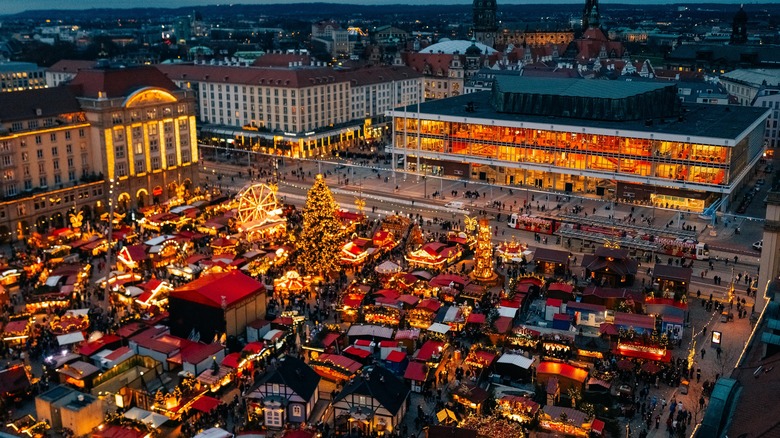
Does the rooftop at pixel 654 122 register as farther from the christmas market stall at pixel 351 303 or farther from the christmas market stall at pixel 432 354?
the christmas market stall at pixel 432 354

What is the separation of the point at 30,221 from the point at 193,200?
16681 millimetres

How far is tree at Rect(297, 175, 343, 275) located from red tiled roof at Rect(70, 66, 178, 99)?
34996 millimetres

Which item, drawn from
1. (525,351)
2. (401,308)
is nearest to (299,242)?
(401,308)

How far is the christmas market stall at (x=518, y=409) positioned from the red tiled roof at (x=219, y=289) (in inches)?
771

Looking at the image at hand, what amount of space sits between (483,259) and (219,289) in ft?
69.2

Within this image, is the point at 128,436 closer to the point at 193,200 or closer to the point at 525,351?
the point at 525,351

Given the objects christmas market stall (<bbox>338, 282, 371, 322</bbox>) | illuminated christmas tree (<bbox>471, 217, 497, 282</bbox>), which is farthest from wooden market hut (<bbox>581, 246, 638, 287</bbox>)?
christmas market stall (<bbox>338, 282, 371, 322</bbox>)

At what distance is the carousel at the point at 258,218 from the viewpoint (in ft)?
225

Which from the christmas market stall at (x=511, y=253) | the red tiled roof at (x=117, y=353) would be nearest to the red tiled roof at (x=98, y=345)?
the red tiled roof at (x=117, y=353)

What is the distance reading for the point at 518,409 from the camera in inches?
1484

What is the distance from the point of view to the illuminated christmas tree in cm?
5709

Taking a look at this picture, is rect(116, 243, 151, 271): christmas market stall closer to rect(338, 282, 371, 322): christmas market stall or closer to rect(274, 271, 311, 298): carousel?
rect(274, 271, 311, 298): carousel

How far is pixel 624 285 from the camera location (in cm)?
5862

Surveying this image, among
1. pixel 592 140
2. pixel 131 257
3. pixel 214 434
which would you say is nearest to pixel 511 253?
pixel 592 140
